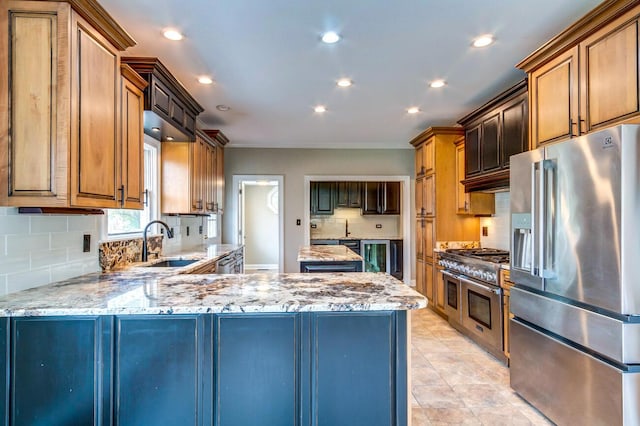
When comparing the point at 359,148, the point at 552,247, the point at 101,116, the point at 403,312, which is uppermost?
the point at 359,148

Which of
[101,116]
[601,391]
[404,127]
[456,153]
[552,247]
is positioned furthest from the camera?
[404,127]

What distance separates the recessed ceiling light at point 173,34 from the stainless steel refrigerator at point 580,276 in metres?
2.46

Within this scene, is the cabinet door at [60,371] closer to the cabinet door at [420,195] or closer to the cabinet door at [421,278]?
the cabinet door at [421,278]

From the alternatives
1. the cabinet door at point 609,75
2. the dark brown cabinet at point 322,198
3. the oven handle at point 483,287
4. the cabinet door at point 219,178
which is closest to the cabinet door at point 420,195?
the oven handle at point 483,287

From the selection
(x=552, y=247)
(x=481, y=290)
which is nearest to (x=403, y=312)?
(x=552, y=247)

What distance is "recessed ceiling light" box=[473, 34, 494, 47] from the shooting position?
2.49m

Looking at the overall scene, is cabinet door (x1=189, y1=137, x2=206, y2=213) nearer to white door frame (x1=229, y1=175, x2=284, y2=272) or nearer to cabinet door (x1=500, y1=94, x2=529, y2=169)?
white door frame (x1=229, y1=175, x2=284, y2=272)

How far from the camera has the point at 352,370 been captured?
5.40 ft

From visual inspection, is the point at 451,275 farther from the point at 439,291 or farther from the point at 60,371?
the point at 60,371

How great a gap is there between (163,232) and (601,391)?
150 inches

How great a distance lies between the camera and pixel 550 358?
221 cm

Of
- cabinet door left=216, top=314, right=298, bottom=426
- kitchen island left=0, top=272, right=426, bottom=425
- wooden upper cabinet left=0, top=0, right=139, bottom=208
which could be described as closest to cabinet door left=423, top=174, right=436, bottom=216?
kitchen island left=0, top=272, right=426, bottom=425

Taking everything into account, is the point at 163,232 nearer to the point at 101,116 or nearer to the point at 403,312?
the point at 101,116

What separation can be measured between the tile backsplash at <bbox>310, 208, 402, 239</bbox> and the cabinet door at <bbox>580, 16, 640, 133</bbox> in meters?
5.44
